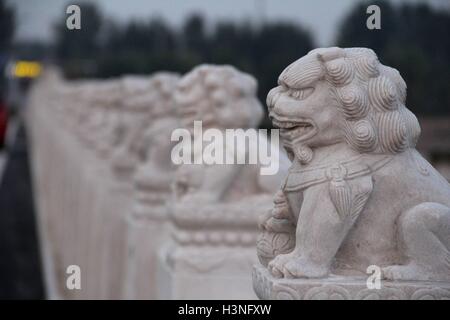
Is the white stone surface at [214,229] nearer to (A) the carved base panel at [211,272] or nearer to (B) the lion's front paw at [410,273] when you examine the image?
(A) the carved base panel at [211,272]

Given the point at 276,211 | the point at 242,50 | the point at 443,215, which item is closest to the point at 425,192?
the point at 443,215

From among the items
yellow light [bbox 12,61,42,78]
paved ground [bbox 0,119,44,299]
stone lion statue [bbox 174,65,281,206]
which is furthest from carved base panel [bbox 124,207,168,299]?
yellow light [bbox 12,61,42,78]

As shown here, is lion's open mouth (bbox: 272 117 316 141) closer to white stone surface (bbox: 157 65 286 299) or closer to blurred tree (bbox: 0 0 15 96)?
white stone surface (bbox: 157 65 286 299)

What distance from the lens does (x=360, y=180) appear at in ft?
11.6

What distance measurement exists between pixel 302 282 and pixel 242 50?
1910cm

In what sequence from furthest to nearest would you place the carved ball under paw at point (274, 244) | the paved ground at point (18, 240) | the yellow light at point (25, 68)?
the yellow light at point (25, 68), the paved ground at point (18, 240), the carved ball under paw at point (274, 244)

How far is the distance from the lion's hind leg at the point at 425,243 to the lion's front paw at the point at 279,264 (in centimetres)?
33

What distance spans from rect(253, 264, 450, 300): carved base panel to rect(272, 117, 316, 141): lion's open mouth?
0.49 metres

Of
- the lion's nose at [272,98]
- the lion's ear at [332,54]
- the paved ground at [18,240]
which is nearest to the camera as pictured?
the lion's ear at [332,54]

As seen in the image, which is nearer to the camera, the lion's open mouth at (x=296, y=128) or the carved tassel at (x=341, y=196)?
the carved tassel at (x=341, y=196)

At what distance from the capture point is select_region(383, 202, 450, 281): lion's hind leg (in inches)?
140

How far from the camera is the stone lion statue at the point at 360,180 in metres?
3.55

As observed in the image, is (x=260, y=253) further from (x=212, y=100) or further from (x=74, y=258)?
(x=74, y=258)

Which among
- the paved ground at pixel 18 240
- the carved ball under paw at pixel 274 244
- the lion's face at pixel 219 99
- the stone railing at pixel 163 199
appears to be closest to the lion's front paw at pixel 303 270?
the carved ball under paw at pixel 274 244
